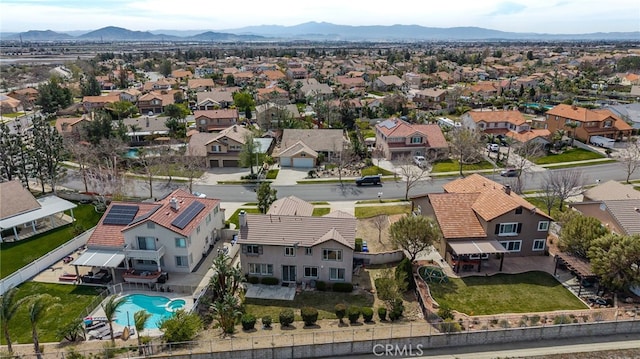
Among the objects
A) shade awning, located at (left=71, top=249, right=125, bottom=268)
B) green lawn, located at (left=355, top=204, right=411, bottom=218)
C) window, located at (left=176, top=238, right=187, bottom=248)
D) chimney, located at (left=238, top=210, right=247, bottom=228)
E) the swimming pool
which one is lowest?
the swimming pool

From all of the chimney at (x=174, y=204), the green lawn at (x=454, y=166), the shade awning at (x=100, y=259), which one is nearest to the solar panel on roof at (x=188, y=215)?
the chimney at (x=174, y=204)

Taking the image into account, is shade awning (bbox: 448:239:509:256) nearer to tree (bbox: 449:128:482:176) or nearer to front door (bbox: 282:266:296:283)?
front door (bbox: 282:266:296:283)

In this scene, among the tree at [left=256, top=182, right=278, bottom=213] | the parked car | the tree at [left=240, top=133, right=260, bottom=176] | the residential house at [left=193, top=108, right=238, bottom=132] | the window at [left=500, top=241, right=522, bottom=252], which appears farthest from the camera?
the residential house at [left=193, top=108, right=238, bottom=132]

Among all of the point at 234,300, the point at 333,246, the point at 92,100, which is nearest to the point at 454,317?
the point at 333,246

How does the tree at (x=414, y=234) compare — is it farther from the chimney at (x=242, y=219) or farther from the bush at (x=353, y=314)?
the chimney at (x=242, y=219)

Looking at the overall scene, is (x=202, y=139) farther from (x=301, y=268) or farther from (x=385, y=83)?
(x=385, y=83)

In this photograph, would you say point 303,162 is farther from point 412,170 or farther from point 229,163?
point 412,170

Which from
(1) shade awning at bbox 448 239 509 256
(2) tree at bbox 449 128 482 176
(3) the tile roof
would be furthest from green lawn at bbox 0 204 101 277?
(2) tree at bbox 449 128 482 176
